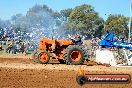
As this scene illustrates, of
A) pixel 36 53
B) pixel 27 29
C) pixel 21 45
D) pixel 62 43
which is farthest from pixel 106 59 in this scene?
pixel 27 29

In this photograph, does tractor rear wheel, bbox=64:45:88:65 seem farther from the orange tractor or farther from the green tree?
the green tree

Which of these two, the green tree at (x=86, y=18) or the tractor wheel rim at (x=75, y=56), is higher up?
the green tree at (x=86, y=18)

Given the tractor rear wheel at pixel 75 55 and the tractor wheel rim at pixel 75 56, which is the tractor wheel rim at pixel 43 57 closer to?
the tractor rear wheel at pixel 75 55

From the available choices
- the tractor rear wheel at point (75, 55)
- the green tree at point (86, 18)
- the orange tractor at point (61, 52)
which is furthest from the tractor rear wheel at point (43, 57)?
the green tree at point (86, 18)

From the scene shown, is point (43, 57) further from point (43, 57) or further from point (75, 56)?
point (75, 56)

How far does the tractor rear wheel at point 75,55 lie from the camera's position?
19.8 metres

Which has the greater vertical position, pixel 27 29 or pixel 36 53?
pixel 27 29

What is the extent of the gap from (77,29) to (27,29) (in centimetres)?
1190

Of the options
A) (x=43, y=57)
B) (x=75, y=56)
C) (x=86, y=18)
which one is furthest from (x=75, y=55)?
(x=86, y=18)

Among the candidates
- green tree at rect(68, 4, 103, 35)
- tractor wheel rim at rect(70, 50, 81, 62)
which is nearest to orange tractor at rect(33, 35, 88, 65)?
tractor wheel rim at rect(70, 50, 81, 62)

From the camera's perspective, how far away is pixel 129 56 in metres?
19.8

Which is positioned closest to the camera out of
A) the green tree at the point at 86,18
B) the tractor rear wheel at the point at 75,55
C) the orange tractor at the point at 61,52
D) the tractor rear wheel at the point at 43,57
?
the tractor rear wheel at the point at 75,55

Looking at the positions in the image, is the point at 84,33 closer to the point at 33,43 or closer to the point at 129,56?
the point at 33,43

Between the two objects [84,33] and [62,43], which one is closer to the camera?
[62,43]
